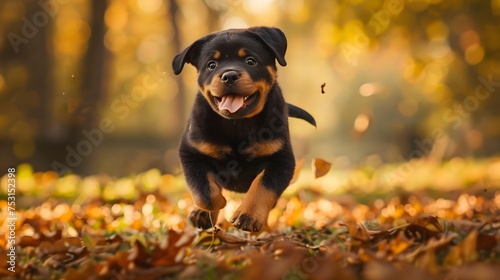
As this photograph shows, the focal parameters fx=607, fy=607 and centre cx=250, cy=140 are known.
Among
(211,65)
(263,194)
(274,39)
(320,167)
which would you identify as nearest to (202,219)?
(263,194)

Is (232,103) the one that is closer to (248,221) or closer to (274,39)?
(274,39)

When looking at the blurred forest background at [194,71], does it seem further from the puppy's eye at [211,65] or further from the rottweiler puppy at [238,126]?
the puppy's eye at [211,65]

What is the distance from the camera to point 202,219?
3.77 metres

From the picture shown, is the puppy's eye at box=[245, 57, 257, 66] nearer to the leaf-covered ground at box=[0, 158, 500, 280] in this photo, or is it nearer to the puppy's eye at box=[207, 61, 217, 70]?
the puppy's eye at box=[207, 61, 217, 70]

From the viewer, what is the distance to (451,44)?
10984mm

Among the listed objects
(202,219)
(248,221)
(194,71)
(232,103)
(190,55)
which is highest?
(190,55)

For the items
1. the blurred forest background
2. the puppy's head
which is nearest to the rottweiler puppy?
the puppy's head

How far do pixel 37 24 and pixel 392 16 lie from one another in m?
6.75

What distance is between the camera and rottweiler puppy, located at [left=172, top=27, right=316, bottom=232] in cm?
336

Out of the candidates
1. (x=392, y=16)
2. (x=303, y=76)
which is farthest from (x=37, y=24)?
(x=303, y=76)

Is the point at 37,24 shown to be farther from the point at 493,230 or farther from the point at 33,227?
the point at 493,230

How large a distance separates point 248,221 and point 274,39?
1.12 m

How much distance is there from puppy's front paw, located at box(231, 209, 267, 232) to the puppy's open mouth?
1.84ft

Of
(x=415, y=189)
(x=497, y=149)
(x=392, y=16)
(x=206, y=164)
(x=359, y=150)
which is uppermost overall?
(x=392, y=16)
